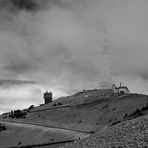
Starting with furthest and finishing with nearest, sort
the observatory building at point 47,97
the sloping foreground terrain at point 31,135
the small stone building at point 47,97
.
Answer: the observatory building at point 47,97
the small stone building at point 47,97
the sloping foreground terrain at point 31,135

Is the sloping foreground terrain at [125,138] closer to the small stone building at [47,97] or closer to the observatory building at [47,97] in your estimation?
the small stone building at [47,97]

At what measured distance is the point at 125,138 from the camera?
39469 mm

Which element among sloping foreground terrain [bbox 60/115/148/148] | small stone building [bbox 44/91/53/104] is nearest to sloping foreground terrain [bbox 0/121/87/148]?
sloping foreground terrain [bbox 60/115/148/148]

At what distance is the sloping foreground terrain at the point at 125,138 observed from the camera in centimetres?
3688

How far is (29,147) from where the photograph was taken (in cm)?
6756

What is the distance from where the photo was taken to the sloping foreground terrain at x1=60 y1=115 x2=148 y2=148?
1452 inches

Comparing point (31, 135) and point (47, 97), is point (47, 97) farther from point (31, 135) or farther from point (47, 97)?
point (31, 135)

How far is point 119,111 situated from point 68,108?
37082 mm

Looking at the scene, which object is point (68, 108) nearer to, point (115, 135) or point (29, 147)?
point (29, 147)

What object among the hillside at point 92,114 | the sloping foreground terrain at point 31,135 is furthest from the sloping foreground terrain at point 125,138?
the hillside at point 92,114

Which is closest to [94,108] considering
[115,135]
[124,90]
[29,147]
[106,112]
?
[106,112]

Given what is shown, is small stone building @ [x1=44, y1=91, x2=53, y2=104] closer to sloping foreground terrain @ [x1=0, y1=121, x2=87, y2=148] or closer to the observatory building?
the observatory building

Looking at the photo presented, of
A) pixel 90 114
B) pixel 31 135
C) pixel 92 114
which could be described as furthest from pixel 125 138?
pixel 90 114

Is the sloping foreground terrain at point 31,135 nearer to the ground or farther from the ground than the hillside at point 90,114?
nearer to the ground
